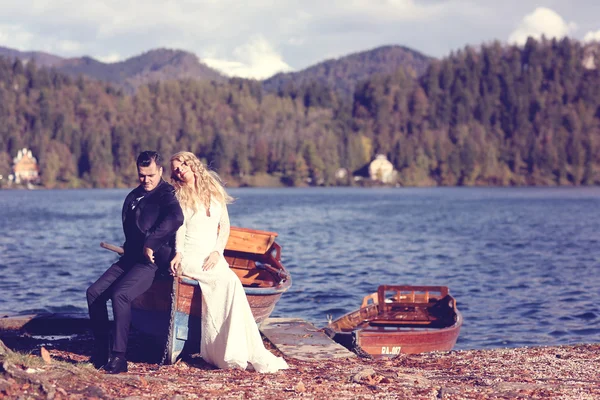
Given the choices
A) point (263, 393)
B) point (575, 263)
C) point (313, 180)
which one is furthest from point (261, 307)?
point (313, 180)

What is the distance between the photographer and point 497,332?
55.8 feet

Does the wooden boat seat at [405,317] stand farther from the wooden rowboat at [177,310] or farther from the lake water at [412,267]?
the wooden rowboat at [177,310]

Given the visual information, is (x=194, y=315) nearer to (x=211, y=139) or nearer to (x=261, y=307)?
(x=261, y=307)

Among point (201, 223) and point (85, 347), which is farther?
point (85, 347)

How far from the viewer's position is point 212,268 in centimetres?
894

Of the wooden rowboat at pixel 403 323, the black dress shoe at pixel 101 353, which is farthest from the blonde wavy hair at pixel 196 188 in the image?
the wooden rowboat at pixel 403 323

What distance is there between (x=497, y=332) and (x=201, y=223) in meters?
10.1

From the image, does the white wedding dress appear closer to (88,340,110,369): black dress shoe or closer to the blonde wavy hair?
the blonde wavy hair

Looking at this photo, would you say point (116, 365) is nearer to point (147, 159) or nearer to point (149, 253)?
point (149, 253)

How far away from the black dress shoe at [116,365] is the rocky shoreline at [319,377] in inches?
5.6

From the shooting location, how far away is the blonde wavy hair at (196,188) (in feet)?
29.0

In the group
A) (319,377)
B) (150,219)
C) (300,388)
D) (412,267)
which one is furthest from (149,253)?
(412,267)

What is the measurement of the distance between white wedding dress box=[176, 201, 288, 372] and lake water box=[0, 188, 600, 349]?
7.73m

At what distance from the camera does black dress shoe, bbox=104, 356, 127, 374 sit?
8.34 metres
